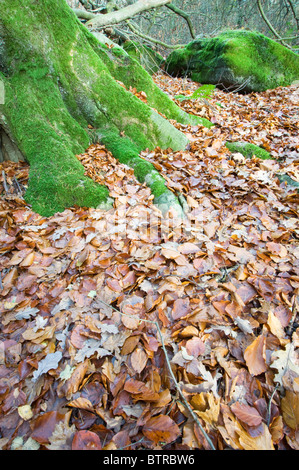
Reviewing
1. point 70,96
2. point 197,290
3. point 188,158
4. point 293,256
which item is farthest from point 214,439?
point 70,96

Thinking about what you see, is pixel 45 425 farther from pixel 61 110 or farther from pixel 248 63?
pixel 248 63

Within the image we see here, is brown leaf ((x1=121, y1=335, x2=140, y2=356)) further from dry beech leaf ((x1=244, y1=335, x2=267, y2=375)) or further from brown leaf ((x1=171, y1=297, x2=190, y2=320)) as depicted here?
dry beech leaf ((x1=244, y1=335, x2=267, y2=375))

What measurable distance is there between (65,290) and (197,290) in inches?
43.5

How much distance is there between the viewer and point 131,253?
2.20 metres

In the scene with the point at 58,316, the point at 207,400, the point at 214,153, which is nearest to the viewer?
the point at 207,400

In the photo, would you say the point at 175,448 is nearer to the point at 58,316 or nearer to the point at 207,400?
the point at 207,400

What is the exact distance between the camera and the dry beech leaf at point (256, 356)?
4.64ft

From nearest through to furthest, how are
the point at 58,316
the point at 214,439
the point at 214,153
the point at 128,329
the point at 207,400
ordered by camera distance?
1. the point at 214,439
2. the point at 207,400
3. the point at 128,329
4. the point at 58,316
5. the point at 214,153

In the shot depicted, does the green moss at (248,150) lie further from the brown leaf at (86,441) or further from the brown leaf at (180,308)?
the brown leaf at (86,441)

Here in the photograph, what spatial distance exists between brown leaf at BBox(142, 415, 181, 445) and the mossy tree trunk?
2117 mm

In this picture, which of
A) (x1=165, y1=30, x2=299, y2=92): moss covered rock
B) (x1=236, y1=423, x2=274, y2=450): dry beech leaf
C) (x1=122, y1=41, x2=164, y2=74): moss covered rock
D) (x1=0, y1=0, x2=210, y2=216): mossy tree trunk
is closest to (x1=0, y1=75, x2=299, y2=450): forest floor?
(x1=236, y1=423, x2=274, y2=450): dry beech leaf

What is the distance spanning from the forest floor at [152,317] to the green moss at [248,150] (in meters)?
0.56

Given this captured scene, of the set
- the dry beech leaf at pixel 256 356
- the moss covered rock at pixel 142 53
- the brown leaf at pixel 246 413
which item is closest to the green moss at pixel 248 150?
the dry beech leaf at pixel 256 356

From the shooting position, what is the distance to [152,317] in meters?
1.72
